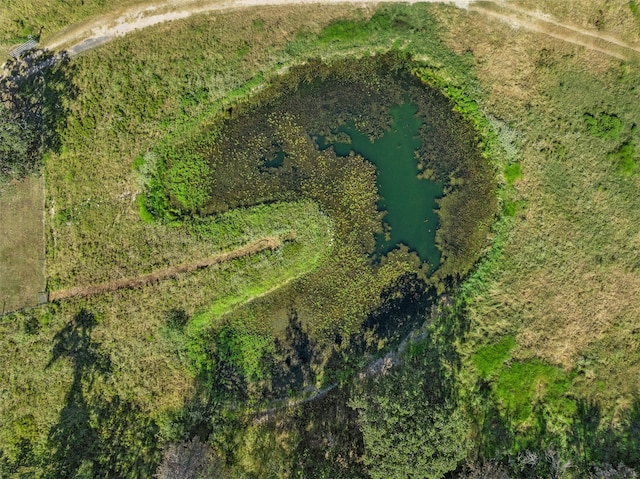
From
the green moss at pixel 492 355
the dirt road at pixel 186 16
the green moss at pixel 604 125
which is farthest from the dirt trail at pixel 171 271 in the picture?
the green moss at pixel 604 125

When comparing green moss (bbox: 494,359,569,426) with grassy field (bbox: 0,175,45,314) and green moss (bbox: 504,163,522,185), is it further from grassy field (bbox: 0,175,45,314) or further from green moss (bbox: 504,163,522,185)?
grassy field (bbox: 0,175,45,314)

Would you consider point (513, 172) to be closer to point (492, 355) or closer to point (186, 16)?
point (492, 355)

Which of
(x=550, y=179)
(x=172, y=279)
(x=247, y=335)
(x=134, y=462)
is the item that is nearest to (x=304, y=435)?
(x=247, y=335)

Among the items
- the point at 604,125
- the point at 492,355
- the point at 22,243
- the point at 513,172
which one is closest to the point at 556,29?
the point at 604,125

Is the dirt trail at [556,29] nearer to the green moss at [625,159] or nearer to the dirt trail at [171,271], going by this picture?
the green moss at [625,159]

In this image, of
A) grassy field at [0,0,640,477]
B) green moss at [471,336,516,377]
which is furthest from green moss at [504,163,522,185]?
green moss at [471,336,516,377]
